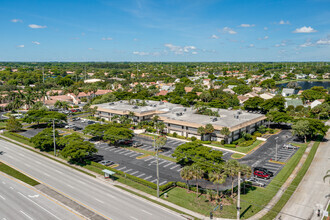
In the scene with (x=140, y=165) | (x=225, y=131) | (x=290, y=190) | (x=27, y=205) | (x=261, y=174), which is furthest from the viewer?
(x=225, y=131)

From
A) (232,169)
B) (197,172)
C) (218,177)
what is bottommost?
(218,177)

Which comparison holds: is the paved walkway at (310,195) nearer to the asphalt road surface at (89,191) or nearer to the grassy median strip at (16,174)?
the asphalt road surface at (89,191)

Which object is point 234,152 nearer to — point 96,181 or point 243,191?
point 243,191

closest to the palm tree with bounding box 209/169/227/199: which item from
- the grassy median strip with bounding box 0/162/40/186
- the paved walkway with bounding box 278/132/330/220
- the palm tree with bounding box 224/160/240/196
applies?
the palm tree with bounding box 224/160/240/196

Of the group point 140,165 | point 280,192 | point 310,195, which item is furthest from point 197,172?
point 310,195

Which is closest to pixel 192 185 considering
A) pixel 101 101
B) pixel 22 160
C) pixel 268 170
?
pixel 268 170

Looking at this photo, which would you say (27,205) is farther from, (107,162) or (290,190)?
(290,190)
